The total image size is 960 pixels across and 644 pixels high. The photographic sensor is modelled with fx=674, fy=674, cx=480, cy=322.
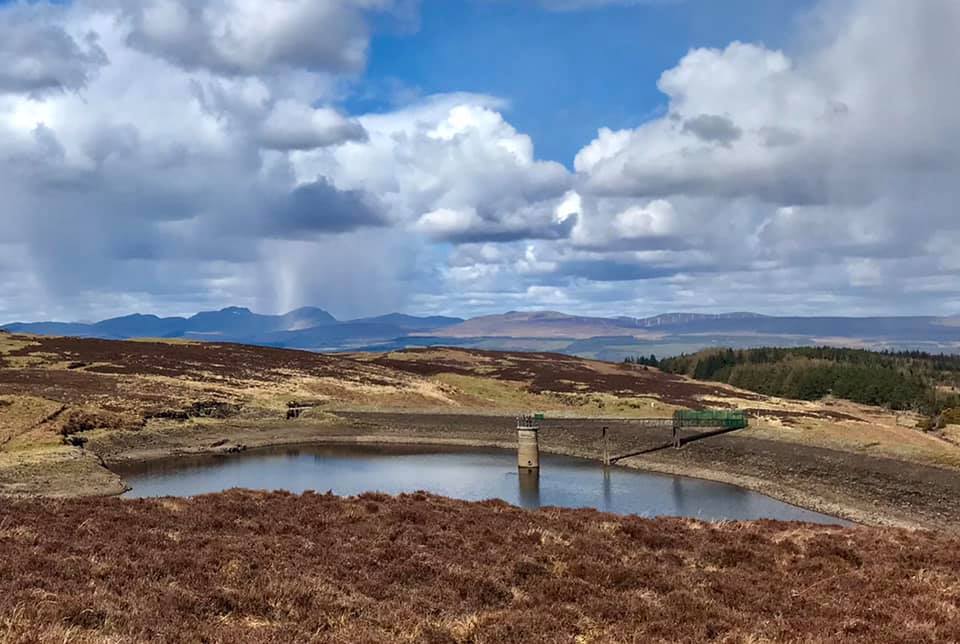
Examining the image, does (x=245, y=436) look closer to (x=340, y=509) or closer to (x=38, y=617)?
(x=340, y=509)

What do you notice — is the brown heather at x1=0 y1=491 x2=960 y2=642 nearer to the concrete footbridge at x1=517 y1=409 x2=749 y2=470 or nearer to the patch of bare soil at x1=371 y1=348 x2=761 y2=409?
the concrete footbridge at x1=517 y1=409 x2=749 y2=470

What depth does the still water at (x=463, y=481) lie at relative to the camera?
5038cm

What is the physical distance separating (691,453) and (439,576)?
59167mm

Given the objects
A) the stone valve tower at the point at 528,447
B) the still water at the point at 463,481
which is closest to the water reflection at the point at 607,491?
the still water at the point at 463,481

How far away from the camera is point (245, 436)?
78062 mm

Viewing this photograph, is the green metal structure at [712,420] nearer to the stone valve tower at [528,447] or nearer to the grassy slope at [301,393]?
the grassy slope at [301,393]

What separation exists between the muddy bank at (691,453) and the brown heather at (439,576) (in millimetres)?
26894

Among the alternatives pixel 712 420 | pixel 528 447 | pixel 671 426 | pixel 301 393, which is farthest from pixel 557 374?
pixel 528 447

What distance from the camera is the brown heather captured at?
42.4 feet

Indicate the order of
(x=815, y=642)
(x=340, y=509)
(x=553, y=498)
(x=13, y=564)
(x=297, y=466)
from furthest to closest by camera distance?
(x=297, y=466) → (x=553, y=498) → (x=340, y=509) → (x=13, y=564) → (x=815, y=642)

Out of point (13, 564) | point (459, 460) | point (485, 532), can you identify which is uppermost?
point (13, 564)

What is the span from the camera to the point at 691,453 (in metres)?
71.5

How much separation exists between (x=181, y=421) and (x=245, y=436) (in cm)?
726

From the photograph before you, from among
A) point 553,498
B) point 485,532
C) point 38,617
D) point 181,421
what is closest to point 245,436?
point 181,421
